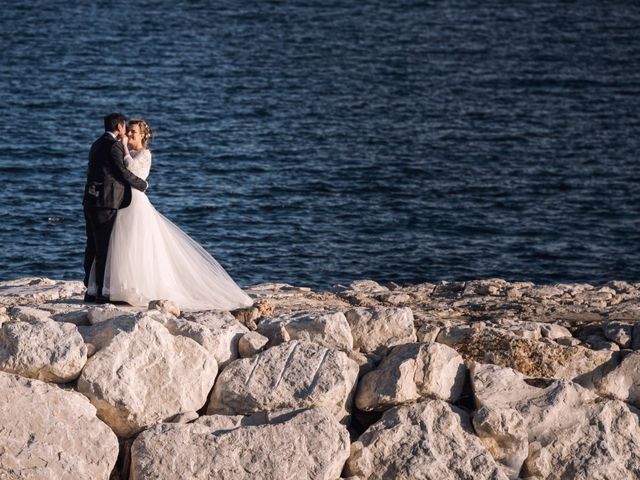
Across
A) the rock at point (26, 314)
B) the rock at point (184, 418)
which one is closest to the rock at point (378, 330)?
the rock at point (184, 418)

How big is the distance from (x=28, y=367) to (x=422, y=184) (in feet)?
78.1

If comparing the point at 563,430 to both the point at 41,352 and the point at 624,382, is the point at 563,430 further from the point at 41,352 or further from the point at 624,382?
the point at 41,352

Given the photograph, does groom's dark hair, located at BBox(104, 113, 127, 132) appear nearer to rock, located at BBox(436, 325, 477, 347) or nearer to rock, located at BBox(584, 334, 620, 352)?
rock, located at BBox(436, 325, 477, 347)

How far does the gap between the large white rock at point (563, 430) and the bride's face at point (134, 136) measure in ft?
17.1

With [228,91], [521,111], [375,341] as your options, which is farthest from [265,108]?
[375,341]

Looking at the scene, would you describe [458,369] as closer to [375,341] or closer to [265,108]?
[375,341]

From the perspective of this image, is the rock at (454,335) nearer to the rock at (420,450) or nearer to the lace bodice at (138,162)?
the rock at (420,450)

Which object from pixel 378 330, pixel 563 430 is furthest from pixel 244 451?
pixel 563 430

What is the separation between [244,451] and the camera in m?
11.2

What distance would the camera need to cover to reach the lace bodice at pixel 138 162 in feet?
46.5

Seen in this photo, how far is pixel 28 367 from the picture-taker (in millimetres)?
11234

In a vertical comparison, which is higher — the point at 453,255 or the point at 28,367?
the point at 28,367

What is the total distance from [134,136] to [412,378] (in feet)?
16.2

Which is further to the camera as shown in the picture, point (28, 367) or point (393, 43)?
point (393, 43)
